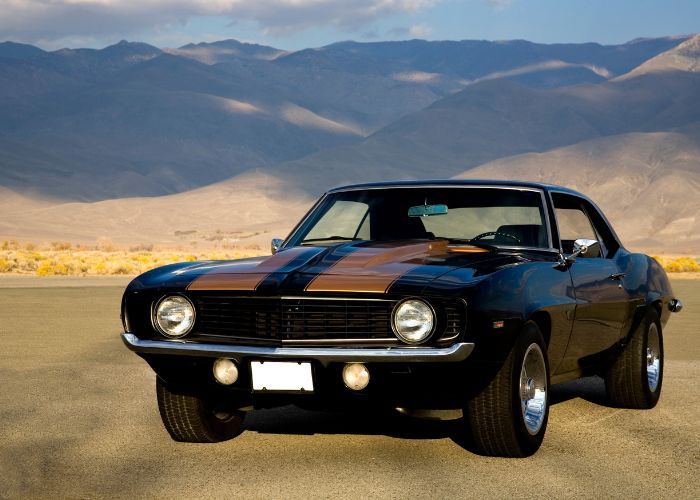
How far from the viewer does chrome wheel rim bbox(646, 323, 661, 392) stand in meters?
8.59

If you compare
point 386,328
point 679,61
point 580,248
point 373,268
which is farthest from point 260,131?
point 386,328

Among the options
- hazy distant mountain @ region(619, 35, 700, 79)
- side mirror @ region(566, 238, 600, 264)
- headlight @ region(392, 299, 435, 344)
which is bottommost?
headlight @ region(392, 299, 435, 344)

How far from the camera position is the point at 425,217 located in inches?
313

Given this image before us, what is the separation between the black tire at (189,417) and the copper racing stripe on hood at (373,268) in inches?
43.5

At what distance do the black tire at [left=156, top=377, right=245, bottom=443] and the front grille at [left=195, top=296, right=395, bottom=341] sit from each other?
0.64m

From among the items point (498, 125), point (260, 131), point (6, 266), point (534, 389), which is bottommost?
point (534, 389)

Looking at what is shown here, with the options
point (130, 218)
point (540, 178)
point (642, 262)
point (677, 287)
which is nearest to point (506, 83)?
point (540, 178)

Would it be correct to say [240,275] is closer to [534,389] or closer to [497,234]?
[534,389]

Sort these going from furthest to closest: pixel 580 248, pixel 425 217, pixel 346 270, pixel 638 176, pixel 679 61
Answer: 1. pixel 679 61
2. pixel 638 176
3. pixel 425 217
4. pixel 580 248
5. pixel 346 270

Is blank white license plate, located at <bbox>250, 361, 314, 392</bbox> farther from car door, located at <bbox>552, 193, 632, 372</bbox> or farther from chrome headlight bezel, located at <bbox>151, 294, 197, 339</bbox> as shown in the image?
car door, located at <bbox>552, 193, 632, 372</bbox>

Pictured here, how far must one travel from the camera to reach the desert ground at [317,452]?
5770 millimetres

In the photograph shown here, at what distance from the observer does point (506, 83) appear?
146m

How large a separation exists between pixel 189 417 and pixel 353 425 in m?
1.26

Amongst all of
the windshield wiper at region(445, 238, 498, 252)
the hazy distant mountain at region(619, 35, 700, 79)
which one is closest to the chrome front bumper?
the windshield wiper at region(445, 238, 498, 252)
